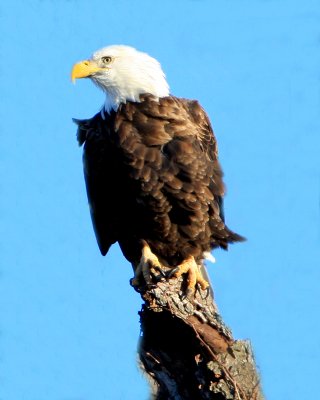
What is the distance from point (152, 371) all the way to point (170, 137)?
178cm

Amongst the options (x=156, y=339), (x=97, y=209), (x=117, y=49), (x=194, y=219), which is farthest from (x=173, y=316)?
(x=117, y=49)

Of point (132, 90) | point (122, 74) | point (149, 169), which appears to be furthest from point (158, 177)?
point (122, 74)

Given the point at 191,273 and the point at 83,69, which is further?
the point at 83,69

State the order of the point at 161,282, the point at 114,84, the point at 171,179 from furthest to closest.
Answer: the point at 114,84
the point at 171,179
the point at 161,282

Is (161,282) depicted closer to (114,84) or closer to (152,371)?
(152,371)

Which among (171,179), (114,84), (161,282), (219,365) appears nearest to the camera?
(219,365)

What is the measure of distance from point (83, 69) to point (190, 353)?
2.49 m

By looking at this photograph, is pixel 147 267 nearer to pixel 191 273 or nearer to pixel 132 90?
→ pixel 191 273

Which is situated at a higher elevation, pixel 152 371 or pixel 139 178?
pixel 139 178

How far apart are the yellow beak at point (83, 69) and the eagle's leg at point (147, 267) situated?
1.26 meters

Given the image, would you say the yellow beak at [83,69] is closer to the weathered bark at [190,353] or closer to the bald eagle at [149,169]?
the bald eagle at [149,169]

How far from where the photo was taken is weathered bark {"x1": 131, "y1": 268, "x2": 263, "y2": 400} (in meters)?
5.14

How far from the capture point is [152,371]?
5.43 m

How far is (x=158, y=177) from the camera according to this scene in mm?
6496
